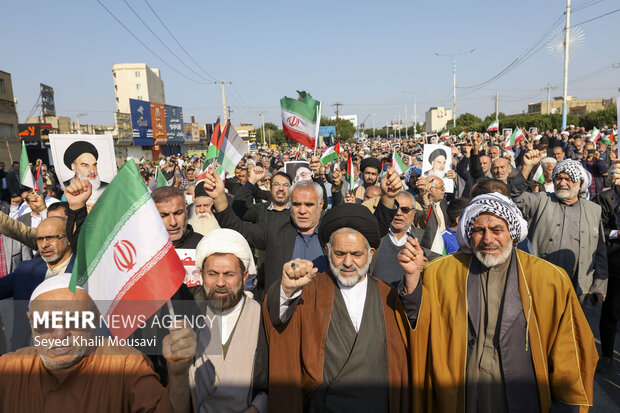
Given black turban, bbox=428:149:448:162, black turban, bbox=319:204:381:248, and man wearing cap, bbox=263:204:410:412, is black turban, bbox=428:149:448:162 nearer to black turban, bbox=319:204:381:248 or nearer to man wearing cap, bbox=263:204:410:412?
black turban, bbox=319:204:381:248

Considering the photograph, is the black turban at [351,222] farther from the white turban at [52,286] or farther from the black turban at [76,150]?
the black turban at [76,150]

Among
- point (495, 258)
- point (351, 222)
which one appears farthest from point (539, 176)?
point (351, 222)

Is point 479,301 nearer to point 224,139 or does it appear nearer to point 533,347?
point 533,347

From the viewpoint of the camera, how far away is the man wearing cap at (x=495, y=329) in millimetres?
2270

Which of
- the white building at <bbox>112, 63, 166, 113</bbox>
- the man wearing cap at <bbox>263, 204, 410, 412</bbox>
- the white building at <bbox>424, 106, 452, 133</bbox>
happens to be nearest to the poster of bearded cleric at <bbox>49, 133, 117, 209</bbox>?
the man wearing cap at <bbox>263, 204, 410, 412</bbox>

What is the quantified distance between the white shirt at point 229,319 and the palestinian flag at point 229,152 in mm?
2854

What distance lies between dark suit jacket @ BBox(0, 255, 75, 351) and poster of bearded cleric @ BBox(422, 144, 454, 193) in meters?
5.27

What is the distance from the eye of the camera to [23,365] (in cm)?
190

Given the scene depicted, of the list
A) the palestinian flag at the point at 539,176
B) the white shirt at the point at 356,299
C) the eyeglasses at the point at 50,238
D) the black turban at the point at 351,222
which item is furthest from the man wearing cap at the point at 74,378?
the palestinian flag at the point at 539,176

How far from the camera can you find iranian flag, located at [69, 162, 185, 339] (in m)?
2.05

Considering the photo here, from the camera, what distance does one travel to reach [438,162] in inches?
268

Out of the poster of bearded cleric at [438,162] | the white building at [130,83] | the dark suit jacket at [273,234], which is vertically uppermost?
the white building at [130,83]

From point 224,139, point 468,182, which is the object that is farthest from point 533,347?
point 468,182

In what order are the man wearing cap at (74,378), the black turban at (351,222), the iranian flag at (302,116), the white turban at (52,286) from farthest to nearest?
1. the iranian flag at (302,116)
2. the black turban at (351,222)
3. the white turban at (52,286)
4. the man wearing cap at (74,378)
